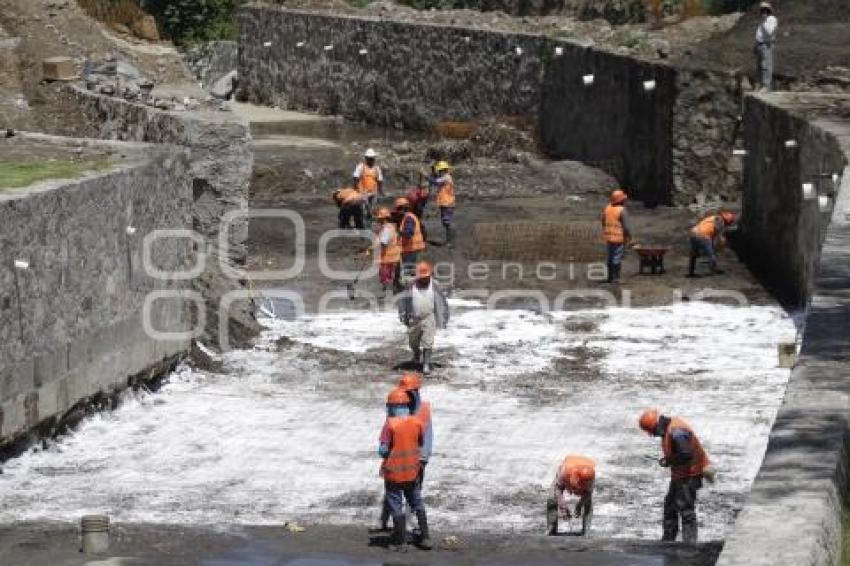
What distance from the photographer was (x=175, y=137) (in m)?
26.6

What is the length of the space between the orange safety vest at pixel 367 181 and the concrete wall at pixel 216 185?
7946 millimetres

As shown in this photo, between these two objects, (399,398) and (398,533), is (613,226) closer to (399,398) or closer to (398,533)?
(399,398)

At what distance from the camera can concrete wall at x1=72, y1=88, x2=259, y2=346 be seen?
26406 mm

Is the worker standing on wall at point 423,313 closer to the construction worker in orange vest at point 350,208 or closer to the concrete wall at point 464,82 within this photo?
the construction worker in orange vest at point 350,208

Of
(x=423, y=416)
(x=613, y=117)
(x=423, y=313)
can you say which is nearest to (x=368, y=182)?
(x=613, y=117)

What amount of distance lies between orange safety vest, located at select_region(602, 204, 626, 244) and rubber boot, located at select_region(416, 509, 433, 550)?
1286cm

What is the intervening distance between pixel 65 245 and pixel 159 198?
2768 millimetres

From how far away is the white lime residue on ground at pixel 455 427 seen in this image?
19469mm

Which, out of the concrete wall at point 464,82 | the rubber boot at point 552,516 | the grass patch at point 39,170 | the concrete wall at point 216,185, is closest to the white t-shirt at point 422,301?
the concrete wall at point 216,185

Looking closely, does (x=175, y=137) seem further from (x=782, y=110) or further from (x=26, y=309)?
(x=782, y=110)

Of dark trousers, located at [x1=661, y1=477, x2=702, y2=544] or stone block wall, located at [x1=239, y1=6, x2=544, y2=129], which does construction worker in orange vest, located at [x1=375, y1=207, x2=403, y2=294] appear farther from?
stone block wall, located at [x1=239, y1=6, x2=544, y2=129]

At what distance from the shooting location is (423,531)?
17.5 m

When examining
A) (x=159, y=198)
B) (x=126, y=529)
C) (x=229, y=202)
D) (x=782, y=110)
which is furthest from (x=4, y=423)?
(x=782, y=110)

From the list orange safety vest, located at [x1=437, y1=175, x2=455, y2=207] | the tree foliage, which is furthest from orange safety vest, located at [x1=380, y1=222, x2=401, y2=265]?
the tree foliage
